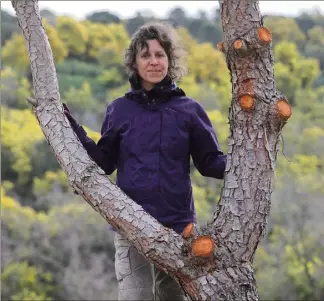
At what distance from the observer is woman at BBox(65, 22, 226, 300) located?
2389 millimetres

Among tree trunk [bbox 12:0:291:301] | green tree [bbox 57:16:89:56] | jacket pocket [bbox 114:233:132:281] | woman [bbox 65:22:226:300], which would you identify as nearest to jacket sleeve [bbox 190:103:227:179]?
woman [bbox 65:22:226:300]

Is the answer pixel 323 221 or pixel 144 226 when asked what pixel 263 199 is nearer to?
pixel 144 226

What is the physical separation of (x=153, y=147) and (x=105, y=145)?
229 millimetres

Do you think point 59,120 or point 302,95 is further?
point 302,95

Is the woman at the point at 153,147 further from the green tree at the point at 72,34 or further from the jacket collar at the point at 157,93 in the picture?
the green tree at the point at 72,34

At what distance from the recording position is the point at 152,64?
8.11 ft

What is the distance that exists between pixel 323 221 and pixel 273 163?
44.8ft

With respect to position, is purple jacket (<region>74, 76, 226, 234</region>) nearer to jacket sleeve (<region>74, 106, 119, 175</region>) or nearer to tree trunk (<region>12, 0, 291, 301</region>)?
jacket sleeve (<region>74, 106, 119, 175</region>)

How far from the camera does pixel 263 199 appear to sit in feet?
7.13

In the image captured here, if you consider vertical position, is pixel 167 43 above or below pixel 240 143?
above

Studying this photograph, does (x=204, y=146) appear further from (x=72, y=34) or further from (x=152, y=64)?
(x=72, y=34)

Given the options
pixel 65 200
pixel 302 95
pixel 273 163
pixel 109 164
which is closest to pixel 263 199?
pixel 273 163

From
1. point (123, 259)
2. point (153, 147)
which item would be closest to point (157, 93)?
point (153, 147)

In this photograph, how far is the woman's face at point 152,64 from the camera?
2.47 metres
